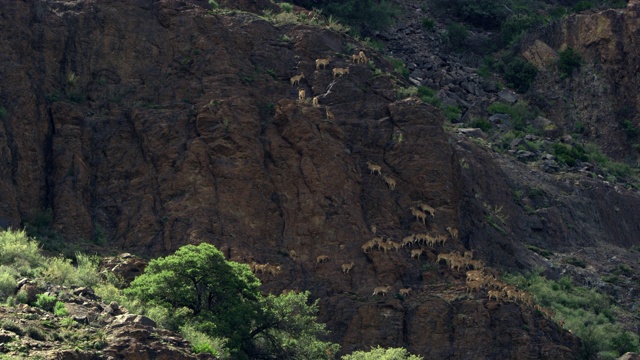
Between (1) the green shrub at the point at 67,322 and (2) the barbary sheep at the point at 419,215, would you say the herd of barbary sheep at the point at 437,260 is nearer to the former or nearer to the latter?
Result: (2) the barbary sheep at the point at 419,215

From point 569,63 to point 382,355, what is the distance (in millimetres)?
39044

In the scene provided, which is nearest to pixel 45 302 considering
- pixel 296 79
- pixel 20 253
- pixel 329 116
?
pixel 20 253

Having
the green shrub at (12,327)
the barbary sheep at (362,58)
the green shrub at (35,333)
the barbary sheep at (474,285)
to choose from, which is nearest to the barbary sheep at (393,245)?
the barbary sheep at (474,285)

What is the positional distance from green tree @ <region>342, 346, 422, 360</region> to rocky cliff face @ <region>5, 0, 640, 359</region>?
2407 mm

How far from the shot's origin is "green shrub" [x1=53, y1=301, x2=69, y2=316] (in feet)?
132

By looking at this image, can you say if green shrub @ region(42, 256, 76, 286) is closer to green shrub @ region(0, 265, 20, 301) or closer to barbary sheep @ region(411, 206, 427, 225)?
green shrub @ region(0, 265, 20, 301)

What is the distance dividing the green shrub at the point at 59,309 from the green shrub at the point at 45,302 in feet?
0.43

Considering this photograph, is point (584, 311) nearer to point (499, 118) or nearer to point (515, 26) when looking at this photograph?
point (499, 118)

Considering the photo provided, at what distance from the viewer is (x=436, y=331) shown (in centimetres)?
5062

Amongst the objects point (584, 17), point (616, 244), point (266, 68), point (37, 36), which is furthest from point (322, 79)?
point (584, 17)

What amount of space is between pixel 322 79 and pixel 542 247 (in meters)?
11.2

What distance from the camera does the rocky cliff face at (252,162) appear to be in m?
51.4

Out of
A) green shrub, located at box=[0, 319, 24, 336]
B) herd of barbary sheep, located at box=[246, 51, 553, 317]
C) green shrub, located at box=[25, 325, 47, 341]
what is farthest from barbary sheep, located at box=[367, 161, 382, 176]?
green shrub, located at box=[0, 319, 24, 336]

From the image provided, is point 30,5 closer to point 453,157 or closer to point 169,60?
point 169,60
